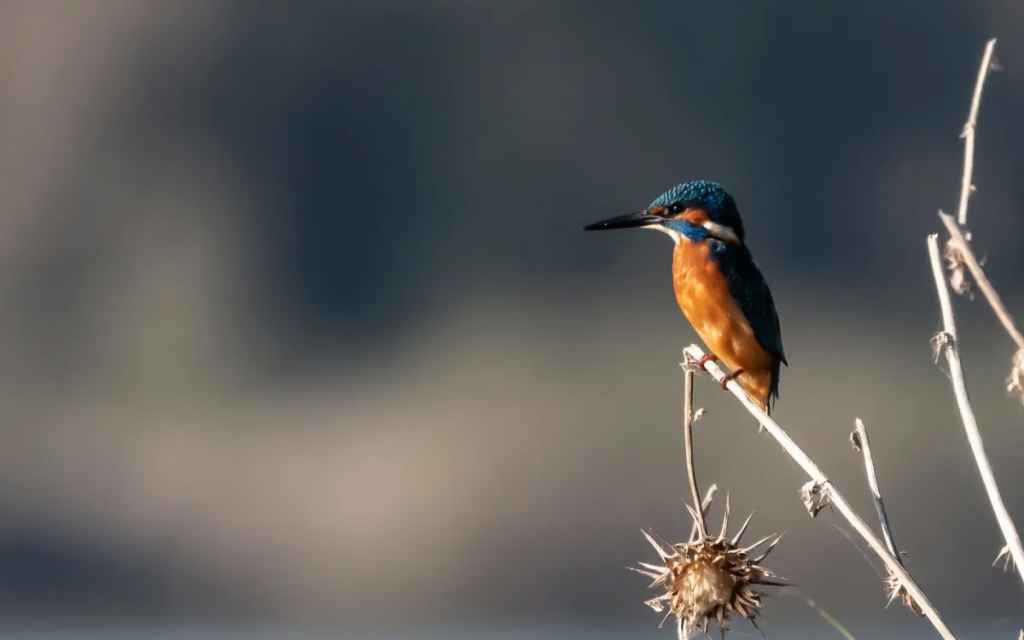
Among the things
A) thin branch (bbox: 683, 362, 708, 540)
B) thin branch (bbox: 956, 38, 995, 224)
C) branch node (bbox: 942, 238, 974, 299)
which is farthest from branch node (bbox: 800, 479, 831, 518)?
thin branch (bbox: 956, 38, 995, 224)

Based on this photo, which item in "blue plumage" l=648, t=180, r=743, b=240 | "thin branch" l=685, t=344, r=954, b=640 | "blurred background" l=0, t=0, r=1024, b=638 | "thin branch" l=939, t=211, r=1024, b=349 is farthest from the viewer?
"blurred background" l=0, t=0, r=1024, b=638

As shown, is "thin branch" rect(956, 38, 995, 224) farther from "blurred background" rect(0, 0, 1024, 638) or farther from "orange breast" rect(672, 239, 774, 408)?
"blurred background" rect(0, 0, 1024, 638)

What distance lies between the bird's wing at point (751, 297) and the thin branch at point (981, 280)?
309cm

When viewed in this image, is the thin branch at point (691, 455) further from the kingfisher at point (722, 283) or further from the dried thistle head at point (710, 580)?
the kingfisher at point (722, 283)

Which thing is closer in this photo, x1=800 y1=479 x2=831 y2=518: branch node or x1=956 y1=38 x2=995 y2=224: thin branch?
x1=956 y1=38 x2=995 y2=224: thin branch

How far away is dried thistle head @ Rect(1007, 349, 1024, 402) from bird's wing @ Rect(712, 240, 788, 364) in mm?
3088

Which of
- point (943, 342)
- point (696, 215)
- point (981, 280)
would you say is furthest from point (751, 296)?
point (981, 280)

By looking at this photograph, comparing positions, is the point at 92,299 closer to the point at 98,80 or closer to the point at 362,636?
the point at 98,80

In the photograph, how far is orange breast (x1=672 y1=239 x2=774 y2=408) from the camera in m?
7.03

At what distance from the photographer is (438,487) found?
1405 inches

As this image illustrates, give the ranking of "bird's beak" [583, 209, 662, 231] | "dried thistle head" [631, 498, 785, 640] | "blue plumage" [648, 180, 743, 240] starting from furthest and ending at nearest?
"blue plumage" [648, 180, 743, 240], "bird's beak" [583, 209, 662, 231], "dried thistle head" [631, 498, 785, 640]

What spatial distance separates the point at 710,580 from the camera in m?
4.24

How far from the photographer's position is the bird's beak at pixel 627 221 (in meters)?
6.32

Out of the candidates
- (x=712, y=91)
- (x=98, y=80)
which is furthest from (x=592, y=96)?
(x=98, y=80)
